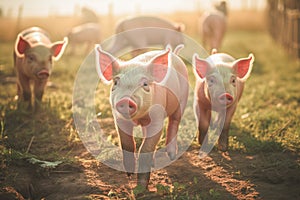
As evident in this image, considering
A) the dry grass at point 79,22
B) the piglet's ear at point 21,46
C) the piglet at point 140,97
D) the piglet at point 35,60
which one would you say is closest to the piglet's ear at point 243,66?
the piglet at point 140,97

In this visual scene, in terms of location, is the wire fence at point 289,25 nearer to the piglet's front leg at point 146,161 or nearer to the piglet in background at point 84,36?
the piglet in background at point 84,36

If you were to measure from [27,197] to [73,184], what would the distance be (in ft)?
1.23

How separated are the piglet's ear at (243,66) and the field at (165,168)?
775 millimetres

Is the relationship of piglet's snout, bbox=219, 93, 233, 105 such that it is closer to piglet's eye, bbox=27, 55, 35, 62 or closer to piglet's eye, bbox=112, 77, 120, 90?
piglet's eye, bbox=112, 77, 120, 90

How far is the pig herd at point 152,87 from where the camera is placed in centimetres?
305

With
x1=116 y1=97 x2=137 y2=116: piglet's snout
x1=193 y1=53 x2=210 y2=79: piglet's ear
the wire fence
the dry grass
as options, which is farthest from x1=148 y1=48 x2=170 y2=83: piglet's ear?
the dry grass

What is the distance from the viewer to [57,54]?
525cm

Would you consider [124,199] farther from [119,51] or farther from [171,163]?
[119,51]

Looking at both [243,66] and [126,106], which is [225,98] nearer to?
[243,66]

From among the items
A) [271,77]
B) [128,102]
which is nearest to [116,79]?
[128,102]

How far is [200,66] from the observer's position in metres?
3.92

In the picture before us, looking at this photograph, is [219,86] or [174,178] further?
[219,86]

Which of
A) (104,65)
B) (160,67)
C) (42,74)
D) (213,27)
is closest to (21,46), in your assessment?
(42,74)

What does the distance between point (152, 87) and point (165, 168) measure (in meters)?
0.88
